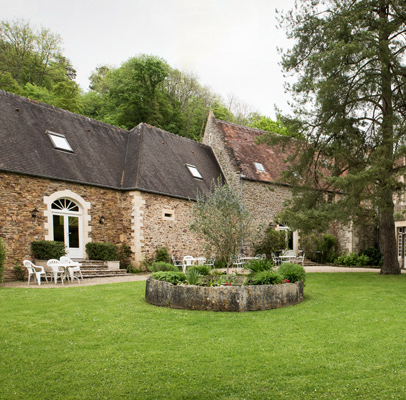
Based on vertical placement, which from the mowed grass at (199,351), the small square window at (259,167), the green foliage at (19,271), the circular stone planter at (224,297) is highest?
the small square window at (259,167)

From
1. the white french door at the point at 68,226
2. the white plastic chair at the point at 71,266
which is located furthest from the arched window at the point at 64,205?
the white plastic chair at the point at 71,266

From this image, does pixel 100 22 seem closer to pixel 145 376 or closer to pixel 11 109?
pixel 11 109

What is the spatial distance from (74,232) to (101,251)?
126cm

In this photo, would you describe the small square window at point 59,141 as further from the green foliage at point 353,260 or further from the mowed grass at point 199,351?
the green foliage at point 353,260

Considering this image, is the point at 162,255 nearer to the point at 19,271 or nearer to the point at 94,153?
the point at 94,153

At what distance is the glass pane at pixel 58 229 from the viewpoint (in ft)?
43.9

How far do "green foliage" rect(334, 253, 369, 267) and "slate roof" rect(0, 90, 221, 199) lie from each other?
27.9 feet

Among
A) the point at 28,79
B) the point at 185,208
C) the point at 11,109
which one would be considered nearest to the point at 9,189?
the point at 11,109

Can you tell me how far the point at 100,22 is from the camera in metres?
9.35

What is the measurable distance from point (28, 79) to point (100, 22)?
86.5 ft

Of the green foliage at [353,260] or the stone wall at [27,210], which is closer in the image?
the stone wall at [27,210]

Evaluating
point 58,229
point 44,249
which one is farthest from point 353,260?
point 44,249

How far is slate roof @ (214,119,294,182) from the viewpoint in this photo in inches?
796

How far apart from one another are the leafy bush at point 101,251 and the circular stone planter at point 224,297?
7.03m
